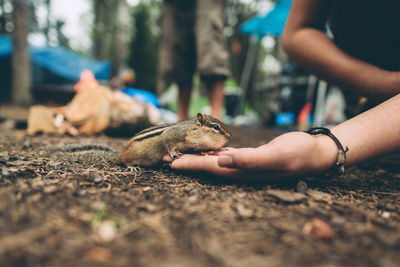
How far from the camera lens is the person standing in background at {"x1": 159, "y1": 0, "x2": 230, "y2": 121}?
3.81m

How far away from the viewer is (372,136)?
157 cm

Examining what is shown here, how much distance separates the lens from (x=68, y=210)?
1138mm

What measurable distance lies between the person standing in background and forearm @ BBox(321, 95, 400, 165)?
253 cm

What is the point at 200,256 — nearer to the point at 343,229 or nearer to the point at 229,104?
the point at 343,229

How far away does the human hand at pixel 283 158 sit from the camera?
4.58ft

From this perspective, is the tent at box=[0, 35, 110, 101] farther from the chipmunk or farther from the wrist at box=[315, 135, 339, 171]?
the wrist at box=[315, 135, 339, 171]

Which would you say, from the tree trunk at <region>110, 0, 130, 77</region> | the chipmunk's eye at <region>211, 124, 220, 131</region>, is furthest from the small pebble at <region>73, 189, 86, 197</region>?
the tree trunk at <region>110, 0, 130, 77</region>

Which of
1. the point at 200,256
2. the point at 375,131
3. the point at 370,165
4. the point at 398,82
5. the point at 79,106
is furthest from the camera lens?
the point at 79,106

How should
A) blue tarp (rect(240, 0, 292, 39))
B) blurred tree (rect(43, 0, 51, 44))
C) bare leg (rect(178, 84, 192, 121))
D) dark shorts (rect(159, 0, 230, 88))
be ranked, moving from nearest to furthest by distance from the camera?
1. dark shorts (rect(159, 0, 230, 88))
2. bare leg (rect(178, 84, 192, 121))
3. blue tarp (rect(240, 0, 292, 39))
4. blurred tree (rect(43, 0, 51, 44))

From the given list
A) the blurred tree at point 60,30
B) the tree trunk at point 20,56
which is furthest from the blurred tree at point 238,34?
the blurred tree at point 60,30

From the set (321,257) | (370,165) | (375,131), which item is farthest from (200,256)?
(370,165)

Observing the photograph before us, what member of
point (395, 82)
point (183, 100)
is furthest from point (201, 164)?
point (183, 100)

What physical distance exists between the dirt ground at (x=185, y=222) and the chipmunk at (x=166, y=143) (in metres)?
0.34

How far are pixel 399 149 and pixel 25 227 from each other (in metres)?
2.13
